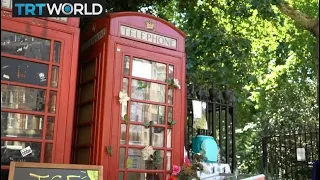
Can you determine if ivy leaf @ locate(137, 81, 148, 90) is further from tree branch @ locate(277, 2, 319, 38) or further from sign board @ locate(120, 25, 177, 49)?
tree branch @ locate(277, 2, 319, 38)

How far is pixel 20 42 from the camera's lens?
429cm

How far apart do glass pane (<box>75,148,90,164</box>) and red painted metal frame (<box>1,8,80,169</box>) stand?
411mm

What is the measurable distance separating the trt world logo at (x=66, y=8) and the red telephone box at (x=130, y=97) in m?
1.53

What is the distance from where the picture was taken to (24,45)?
4.30 metres

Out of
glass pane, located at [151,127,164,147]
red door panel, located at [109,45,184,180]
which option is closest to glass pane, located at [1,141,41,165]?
red door panel, located at [109,45,184,180]

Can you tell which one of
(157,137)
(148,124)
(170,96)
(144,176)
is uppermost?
(170,96)

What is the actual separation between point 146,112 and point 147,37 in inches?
39.5

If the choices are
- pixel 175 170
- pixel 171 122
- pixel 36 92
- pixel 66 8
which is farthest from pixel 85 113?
pixel 66 8

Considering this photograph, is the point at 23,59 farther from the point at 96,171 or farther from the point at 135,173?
the point at 135,173

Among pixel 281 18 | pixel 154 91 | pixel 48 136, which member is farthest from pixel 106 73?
pixel 281 18

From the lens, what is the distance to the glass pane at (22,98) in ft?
13.6

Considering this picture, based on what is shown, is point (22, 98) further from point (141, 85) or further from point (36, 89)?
point (141, 85)

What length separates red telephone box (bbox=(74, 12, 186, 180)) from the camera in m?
4.66

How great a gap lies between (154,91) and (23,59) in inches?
65.8
